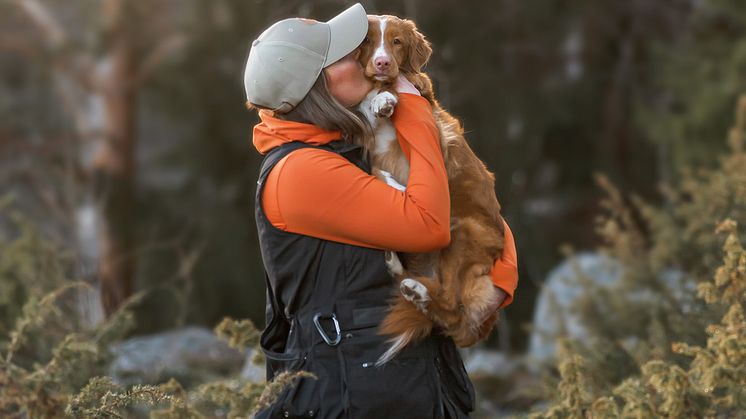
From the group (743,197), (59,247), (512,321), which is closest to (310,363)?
(743,197)

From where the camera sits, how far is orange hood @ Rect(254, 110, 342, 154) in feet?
10.8

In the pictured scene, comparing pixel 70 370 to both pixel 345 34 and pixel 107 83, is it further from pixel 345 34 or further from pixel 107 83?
pixel 107 83

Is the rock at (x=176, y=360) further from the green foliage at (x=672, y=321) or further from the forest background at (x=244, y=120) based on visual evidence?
the forest background at (x=244, y=120)

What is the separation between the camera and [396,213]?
3.15 m

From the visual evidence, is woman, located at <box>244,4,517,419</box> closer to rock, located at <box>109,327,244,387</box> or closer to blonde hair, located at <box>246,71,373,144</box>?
blonde hair, located at <box>246,71,373,144</box>

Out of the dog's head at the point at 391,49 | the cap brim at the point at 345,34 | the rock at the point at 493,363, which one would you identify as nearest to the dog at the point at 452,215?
the dog's head at the point at 391,49

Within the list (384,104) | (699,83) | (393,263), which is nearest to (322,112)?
(384,104)

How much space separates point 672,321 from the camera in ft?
19.3

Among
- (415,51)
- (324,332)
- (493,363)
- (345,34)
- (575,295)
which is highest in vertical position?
(575,295)

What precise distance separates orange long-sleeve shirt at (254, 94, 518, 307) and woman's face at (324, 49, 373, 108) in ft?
0.54

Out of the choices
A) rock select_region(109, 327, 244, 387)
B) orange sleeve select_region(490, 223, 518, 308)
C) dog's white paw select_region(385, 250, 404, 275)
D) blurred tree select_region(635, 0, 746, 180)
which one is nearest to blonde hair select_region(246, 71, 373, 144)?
dog's white paw select_region(385, 250, 404, 275)

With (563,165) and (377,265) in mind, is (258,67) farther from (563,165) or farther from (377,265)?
(563,165)

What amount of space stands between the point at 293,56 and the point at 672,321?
10.8 feet

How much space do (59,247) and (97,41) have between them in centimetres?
617
